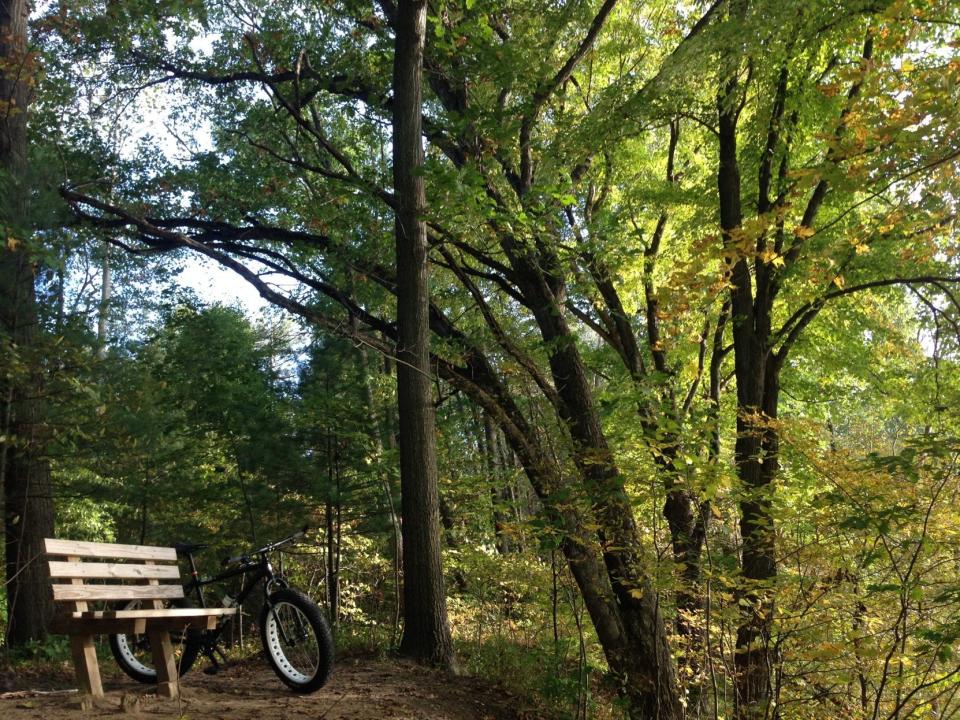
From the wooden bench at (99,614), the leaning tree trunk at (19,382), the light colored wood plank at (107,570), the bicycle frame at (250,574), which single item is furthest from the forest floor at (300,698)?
the leaning tree trunk at (19,382)

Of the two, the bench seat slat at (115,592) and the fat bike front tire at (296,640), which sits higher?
the bench seat slat at (115,592)

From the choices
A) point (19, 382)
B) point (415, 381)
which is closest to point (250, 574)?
point (415, 381)

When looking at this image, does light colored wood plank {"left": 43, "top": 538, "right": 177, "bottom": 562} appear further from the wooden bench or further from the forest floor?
the forest floor

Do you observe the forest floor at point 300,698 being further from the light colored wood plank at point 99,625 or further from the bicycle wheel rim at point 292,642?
the light colored wood plank at point 99,625

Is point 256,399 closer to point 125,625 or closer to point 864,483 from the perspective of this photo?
point 125,625

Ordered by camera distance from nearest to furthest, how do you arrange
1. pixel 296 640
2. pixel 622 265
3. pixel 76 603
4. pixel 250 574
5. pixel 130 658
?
pixel 76 603 → pixel 296 640 → pixel 130 658 → pixel 250 574 → pixel 622 265

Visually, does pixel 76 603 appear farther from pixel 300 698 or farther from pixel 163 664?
pixel 300 698

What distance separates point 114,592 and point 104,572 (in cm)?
15

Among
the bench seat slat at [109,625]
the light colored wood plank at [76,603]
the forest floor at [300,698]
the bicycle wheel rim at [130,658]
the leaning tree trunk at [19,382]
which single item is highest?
the leaning tree trunk at [19,382]

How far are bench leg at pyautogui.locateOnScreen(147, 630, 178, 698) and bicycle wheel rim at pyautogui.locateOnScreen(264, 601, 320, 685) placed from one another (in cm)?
61

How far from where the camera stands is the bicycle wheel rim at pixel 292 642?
5.16m

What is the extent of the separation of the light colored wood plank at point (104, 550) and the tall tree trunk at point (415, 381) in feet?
6.25

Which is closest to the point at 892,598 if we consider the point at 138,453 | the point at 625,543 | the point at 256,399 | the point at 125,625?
the point at 625,543

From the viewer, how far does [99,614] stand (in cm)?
445
